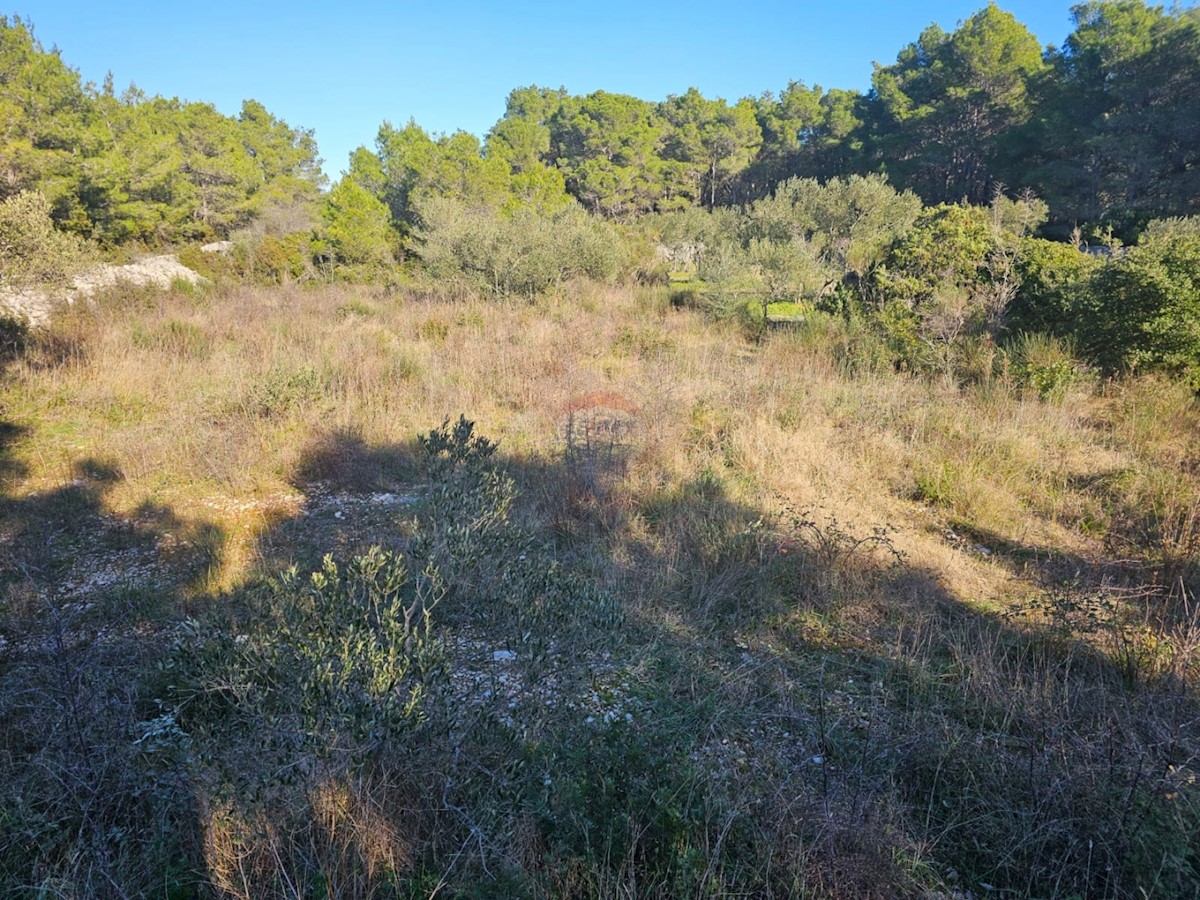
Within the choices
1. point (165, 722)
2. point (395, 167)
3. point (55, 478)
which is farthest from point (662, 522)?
point (395, 167)

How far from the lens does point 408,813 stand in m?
1.82

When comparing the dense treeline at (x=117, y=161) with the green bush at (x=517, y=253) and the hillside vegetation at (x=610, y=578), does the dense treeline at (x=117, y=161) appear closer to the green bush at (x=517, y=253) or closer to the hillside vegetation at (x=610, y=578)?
the hillside vegetation at (x=610, y=578)

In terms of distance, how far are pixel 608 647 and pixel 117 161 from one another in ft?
68.2

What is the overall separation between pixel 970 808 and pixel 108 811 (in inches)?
103

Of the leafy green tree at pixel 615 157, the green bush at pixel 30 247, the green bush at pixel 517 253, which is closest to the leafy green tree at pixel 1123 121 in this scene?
the green bush at pixel 517 253

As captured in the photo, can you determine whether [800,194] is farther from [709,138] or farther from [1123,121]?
[709,138]

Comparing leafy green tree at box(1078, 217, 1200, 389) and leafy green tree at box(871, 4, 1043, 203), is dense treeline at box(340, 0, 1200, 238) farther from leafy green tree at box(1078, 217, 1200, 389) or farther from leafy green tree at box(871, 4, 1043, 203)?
leafy green tree at box(1078, 217, 1200, 389)

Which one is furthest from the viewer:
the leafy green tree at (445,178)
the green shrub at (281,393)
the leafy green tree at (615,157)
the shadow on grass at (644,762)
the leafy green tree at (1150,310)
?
the leafy green tree at (615,157)

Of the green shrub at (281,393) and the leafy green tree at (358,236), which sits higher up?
the leafy green tree at (358,236)

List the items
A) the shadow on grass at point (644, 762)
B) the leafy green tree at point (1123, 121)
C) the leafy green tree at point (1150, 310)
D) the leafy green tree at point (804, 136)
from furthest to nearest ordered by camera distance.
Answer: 1. the leafy green tree at point (804, 136)
2. the leafy green tree at point (1123, 121)
3. the leafy green tree at point (1150, 310)
4. the shadow on grass at point (644, 762)

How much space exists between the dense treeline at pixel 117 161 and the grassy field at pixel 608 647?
11401 millimetres

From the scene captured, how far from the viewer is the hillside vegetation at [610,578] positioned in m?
1.75

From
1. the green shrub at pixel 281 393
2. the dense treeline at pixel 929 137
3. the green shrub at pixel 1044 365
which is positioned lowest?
the green shrub at pixel 281 393

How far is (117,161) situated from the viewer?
1670 cm
